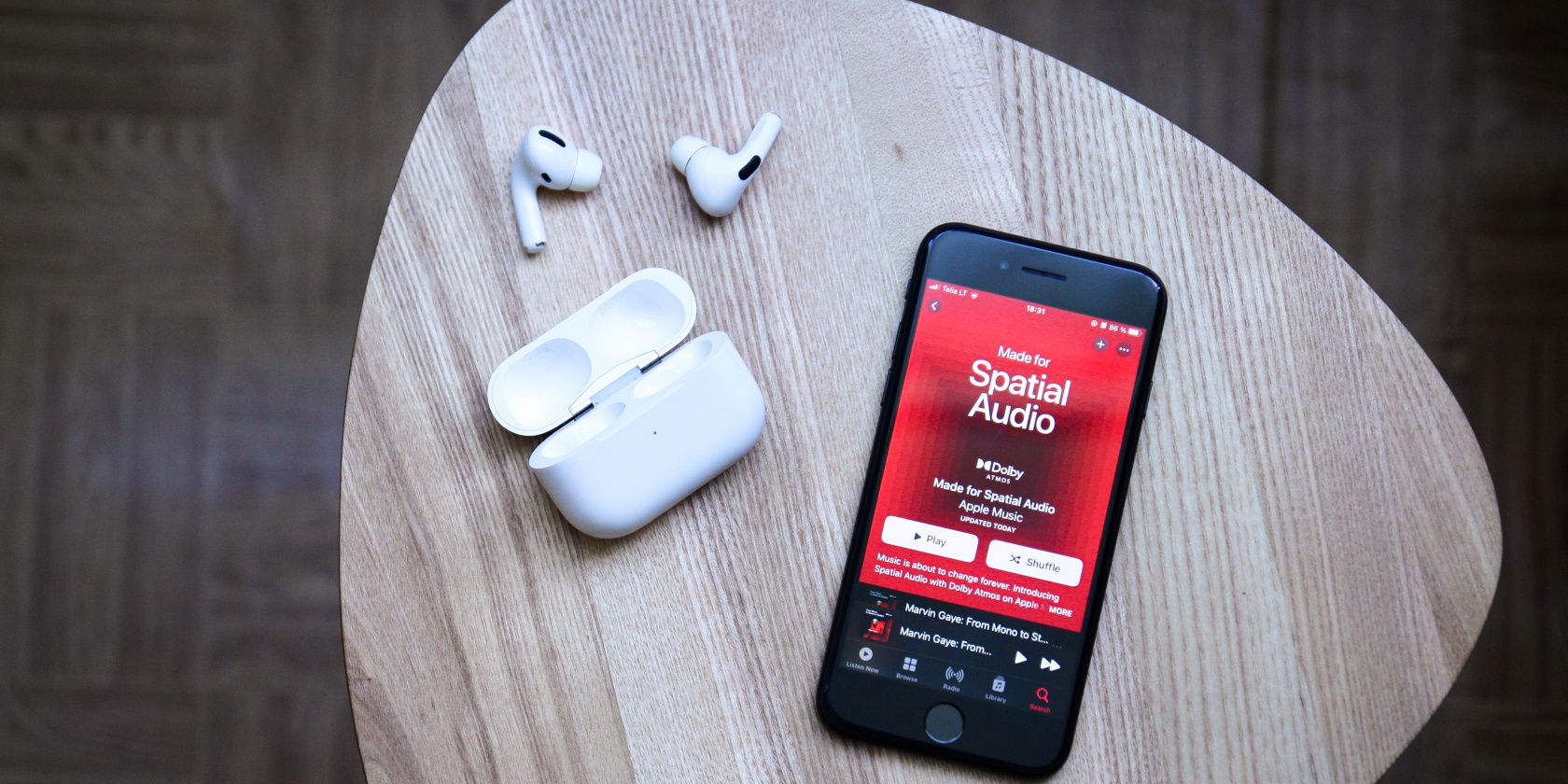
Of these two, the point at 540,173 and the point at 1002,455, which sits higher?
the point at 540,173

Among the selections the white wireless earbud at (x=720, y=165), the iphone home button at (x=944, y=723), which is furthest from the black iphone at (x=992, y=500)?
the white wireless earbud at (x=720, y=165)

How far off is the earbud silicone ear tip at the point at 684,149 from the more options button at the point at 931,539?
0.22m

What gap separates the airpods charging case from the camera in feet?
1.84

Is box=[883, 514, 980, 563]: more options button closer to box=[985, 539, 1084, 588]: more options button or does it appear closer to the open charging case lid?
box=[985, 539, 1084, 588]: more options button

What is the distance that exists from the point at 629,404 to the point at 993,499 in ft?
0.67

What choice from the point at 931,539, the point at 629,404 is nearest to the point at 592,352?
the point at 629,404

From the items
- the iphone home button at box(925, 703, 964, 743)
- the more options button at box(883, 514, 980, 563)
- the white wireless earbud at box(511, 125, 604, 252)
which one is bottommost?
the iphone home button at box(925, 703, 964, 743)

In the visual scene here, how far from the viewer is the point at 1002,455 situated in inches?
23.6

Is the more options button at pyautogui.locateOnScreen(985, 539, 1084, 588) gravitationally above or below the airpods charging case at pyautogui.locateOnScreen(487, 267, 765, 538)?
below

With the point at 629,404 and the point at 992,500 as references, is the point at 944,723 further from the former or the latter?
the point at 629,404

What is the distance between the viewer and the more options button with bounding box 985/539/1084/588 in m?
0.59

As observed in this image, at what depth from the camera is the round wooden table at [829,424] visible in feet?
1.93

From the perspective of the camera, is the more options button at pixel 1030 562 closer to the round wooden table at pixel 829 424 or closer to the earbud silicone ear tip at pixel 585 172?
the round wooden table at pixel 829 424

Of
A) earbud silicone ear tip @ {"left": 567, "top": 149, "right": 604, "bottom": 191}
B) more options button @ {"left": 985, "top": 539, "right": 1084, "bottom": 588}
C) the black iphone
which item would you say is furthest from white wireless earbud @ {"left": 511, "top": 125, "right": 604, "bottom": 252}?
more options button @ {"left": 985, "top": 539, "right": 1084, "bottom": 588}
